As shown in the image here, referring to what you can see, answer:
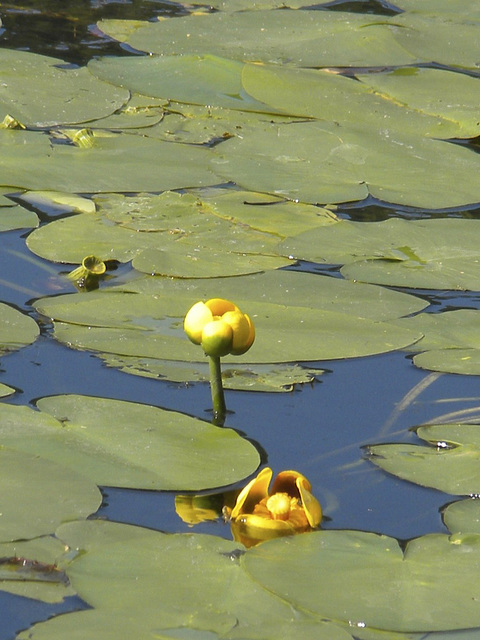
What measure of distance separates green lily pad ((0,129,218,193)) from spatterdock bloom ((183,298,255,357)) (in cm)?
117

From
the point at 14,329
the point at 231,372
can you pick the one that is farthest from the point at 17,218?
the point at 231,372

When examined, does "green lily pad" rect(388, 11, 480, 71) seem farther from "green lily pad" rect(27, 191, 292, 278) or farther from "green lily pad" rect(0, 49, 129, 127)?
"green lily pad" rect(27, 191, 292, 278)

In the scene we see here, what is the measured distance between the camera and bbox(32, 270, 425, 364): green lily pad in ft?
6.98

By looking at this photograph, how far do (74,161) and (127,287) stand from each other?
2.70ft

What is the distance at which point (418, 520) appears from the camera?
67.2 inches

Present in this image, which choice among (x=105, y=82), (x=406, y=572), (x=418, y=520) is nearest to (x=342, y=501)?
(x=418, y=520)

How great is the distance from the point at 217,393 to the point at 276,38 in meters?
2.62

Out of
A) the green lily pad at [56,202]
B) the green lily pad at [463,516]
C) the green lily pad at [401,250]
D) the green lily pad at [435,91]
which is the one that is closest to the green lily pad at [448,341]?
the green lily pad at [401,250]

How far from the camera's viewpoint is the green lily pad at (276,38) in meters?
4.06

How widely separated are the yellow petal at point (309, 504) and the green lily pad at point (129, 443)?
14cm

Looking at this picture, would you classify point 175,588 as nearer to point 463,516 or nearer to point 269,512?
point 269,512

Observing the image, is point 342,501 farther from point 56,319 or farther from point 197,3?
point 197,3

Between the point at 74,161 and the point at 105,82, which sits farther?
the point at 105,82

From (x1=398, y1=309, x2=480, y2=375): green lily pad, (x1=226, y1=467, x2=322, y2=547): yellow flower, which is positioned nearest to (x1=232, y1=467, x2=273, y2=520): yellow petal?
(x1=226, y1=467, x2=322, y2=547): yellow flower
